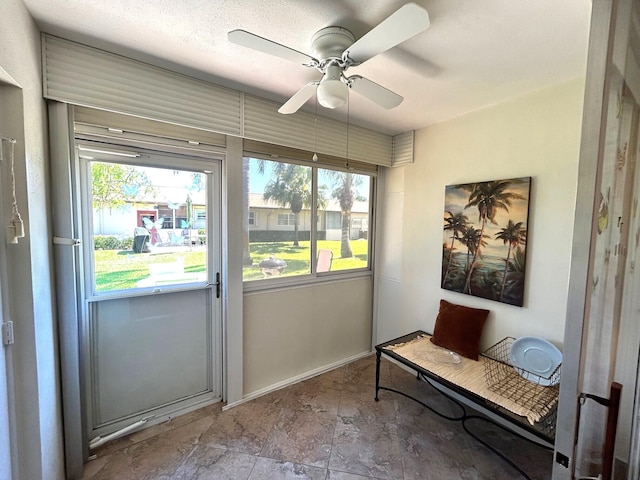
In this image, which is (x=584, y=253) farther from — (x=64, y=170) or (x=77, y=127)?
(x=77, y=127)

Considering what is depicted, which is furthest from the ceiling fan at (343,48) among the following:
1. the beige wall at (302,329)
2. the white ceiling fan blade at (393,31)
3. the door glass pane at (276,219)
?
the beige wall at (302,329)

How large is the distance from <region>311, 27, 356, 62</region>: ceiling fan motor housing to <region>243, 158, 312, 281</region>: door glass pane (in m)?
1.18

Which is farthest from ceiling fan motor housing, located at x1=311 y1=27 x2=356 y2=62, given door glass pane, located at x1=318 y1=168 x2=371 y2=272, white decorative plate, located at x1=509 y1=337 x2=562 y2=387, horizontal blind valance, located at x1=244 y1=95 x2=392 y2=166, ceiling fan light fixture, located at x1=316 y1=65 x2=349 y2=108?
white decorative plate, located at x1=509 y1=337 x2=562 y2=387

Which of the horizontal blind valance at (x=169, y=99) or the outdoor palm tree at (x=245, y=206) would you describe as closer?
the horizontal blind valance at (x=169, y=99)

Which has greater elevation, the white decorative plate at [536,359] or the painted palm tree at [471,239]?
the painted palm tree at [471,239]

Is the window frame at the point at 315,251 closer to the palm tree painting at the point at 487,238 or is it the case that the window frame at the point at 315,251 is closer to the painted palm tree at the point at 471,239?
the palm tree painting at the point at 487,238

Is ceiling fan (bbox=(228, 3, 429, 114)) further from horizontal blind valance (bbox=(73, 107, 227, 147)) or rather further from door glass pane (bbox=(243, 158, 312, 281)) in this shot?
door glass pane (bbox=(243, 158, 312, 281))

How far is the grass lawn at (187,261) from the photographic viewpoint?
193 cm

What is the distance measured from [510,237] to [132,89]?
274 cm

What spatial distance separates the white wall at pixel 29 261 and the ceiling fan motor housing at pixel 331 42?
1.25 metres

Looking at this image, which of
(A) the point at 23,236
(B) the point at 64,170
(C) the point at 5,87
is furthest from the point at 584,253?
(B) the point at 64,170

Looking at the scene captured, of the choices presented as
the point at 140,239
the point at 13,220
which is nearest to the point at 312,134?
the point at 140,239

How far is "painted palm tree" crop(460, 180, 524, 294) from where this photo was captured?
2.11m

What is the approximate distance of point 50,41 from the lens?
57.7 inches
